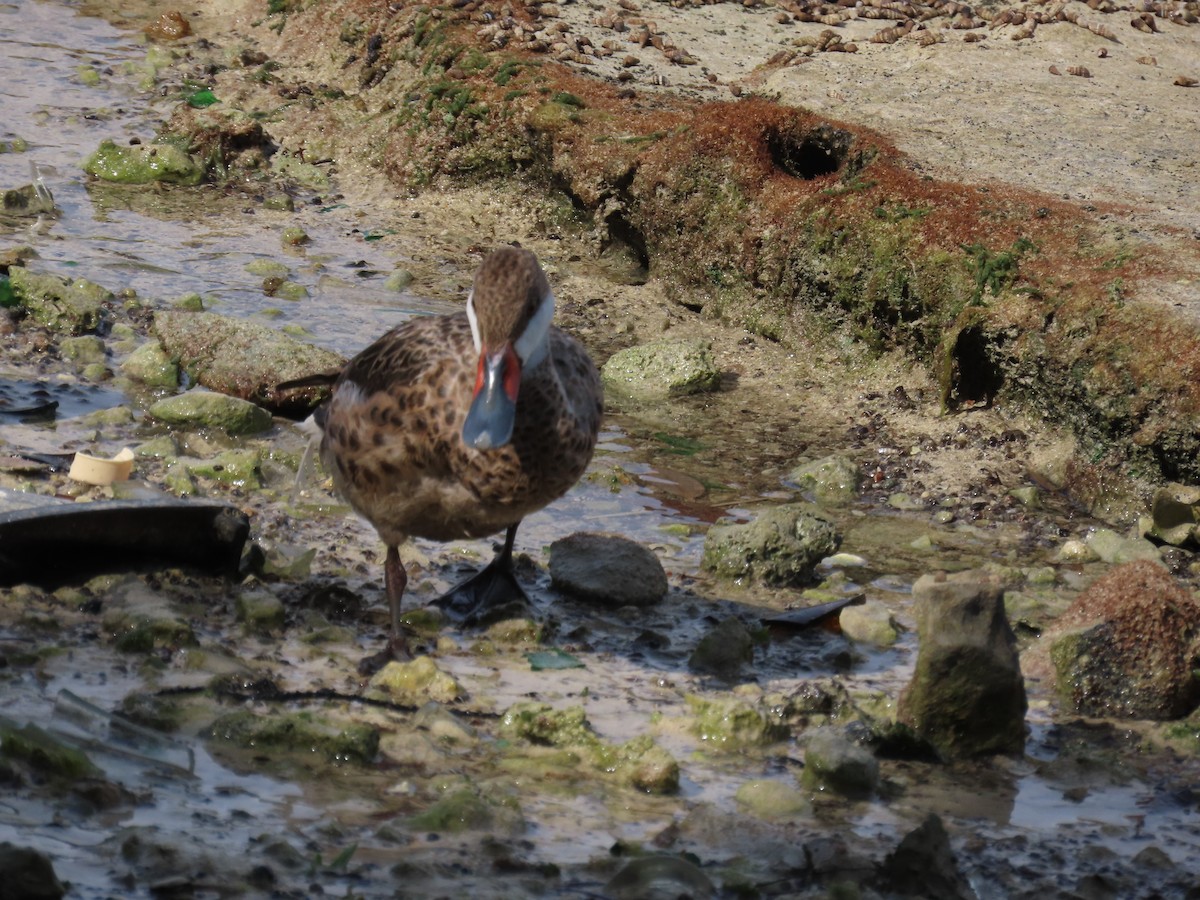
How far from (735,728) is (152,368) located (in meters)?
3.64

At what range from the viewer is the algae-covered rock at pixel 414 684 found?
4234 millimetres

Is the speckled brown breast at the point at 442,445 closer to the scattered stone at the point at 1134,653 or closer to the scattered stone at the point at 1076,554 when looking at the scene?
the scattered stone at the point at 1134,653

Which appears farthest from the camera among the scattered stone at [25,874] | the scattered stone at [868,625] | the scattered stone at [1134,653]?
the scattered stone at [868,625]

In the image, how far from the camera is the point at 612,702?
4.38 meters

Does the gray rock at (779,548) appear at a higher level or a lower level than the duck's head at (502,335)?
Result: lower

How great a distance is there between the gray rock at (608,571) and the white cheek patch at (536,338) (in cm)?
97

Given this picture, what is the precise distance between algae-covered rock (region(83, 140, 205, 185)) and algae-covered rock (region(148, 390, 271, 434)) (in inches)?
140

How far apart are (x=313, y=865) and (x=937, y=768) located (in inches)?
71.8

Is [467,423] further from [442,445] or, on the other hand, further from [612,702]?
[612,702]

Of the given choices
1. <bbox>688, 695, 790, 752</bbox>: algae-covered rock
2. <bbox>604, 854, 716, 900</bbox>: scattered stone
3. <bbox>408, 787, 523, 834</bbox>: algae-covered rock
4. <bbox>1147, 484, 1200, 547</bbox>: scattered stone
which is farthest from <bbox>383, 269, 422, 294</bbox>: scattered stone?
<bbox>604, 854, 716, 900</bbox>: scattered stone

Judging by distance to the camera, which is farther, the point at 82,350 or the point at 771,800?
the point at 82,350

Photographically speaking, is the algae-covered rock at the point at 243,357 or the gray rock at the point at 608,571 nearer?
the gray rock at the point at 608,571

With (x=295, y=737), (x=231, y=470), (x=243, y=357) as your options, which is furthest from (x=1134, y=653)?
(x=243, y=357)

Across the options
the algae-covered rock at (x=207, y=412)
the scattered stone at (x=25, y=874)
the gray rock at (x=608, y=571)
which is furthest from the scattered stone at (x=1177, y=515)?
the scattered stone at (x=25, y=874)
